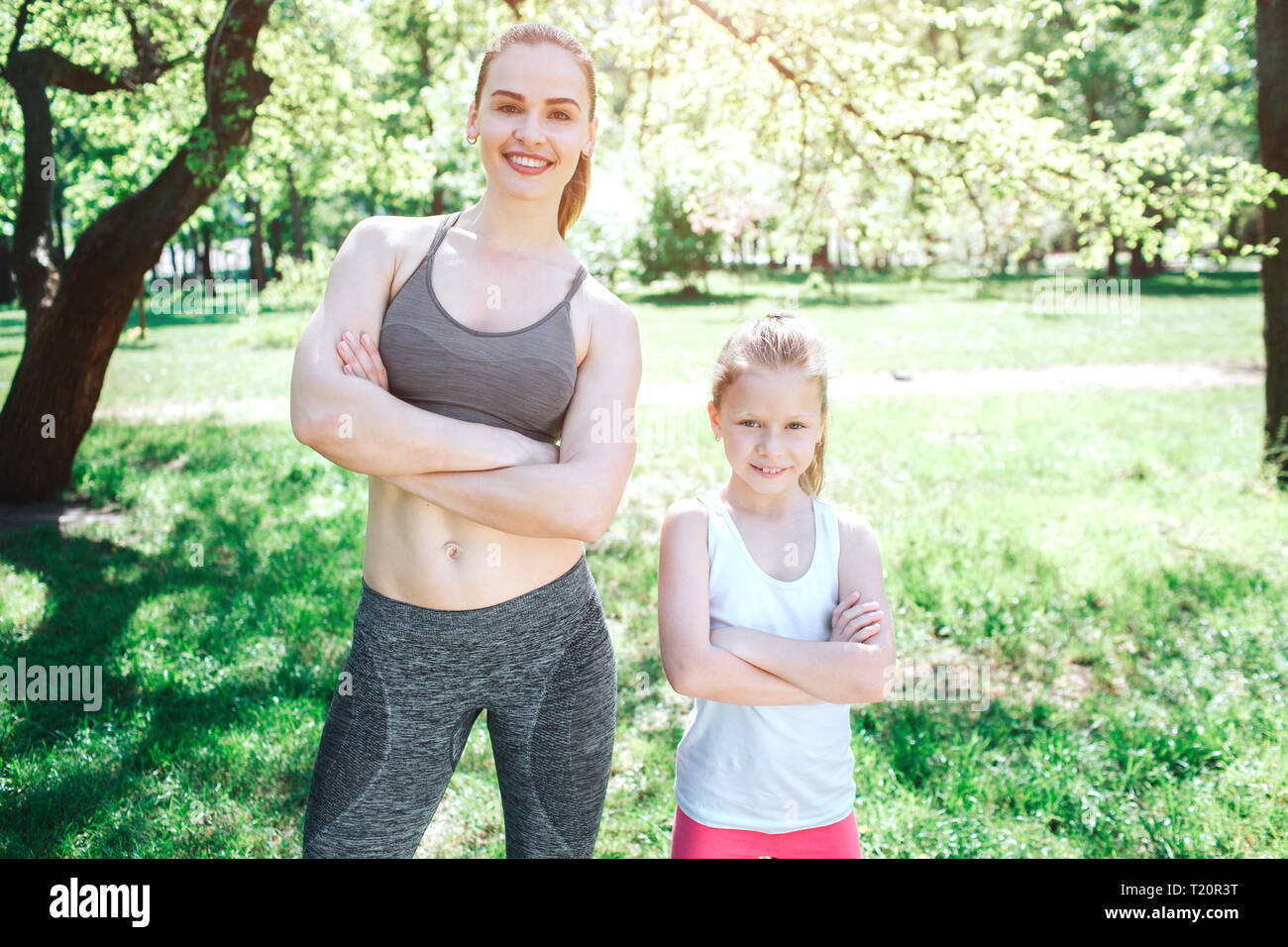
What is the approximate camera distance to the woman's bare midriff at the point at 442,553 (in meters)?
1.93

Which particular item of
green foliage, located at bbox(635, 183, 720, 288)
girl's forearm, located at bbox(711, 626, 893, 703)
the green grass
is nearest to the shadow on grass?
the green grass

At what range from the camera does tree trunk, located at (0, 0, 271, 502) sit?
6648 mm

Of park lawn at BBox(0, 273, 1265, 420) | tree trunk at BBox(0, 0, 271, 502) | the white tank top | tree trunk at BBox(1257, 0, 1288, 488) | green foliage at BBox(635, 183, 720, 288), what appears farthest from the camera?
green foliage at BBox(635, 183, 720, 288)

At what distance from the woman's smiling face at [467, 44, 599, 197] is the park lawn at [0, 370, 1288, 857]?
2418mm

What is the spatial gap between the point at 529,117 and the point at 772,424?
89 centimetres

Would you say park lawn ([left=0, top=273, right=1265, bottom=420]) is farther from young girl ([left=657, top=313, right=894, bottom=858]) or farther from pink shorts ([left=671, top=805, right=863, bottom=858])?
pink shorts ([left=671, top=805, right=863, bottom=858])

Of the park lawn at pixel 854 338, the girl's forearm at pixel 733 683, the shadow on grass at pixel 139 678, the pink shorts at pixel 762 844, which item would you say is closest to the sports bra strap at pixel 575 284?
the girl's forearm at pixel 733 683

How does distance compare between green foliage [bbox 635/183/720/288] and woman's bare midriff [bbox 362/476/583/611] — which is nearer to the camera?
woman's bare midriff [bbox 362/476/583/611]

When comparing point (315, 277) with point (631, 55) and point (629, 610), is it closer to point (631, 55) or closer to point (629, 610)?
point (631, 55)

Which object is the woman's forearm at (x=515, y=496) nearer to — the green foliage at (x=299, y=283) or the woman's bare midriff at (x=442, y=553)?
the woman's bare midriff at (x=442, y=553)

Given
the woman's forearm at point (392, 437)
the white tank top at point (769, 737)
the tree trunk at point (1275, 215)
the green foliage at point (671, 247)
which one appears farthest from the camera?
the green foliage at point (671, 247)

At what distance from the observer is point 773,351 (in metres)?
2.16

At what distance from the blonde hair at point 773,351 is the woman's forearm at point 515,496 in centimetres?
51

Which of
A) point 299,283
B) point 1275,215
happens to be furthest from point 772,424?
point 299,283
